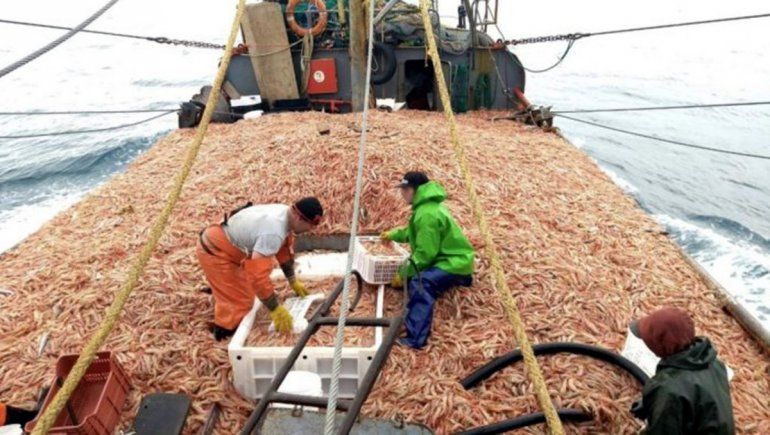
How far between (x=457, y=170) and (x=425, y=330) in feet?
13.1

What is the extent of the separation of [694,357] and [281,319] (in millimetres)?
3264

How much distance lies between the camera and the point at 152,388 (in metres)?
4.18

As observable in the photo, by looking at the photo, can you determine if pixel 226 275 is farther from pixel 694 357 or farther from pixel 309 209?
pixel 694 357

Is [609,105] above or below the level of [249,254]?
below

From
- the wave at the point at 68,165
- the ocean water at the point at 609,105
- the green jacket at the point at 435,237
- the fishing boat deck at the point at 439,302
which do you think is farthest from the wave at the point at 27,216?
the green jacket at the point at 435,237

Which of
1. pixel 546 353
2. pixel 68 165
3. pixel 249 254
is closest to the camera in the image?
pixel 546 353

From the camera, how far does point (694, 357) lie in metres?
2.97

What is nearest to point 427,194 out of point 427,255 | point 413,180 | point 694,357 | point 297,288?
point 413,180

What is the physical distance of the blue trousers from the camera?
4609 millimetres

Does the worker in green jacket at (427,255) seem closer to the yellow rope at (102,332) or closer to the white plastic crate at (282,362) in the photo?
the white plastic crate at (282,362)

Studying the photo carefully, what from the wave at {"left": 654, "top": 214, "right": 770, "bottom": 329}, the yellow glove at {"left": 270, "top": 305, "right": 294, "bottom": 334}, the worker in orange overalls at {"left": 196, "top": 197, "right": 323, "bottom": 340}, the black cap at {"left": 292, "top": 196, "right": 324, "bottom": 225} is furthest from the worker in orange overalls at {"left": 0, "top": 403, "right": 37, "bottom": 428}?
the wave at {"left": 654, "top": 214, "right": 770, "bottom": 329}

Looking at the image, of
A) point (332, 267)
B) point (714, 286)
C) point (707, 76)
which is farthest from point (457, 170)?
point (707, 76)

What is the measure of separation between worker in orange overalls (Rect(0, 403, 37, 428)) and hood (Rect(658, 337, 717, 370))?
15.6ft

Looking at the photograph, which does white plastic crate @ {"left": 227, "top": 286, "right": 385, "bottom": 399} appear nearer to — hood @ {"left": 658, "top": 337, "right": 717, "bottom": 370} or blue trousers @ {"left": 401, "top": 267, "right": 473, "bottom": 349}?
blue trousers @ {"left": 401, "top": 267, "right": 473, "bottom": 349}
